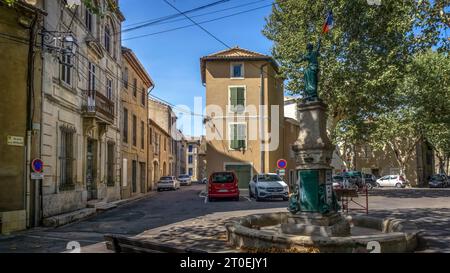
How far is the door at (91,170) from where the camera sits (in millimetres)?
19281

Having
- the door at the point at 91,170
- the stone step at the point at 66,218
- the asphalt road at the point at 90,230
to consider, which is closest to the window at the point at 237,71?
the door at the point at 91,170

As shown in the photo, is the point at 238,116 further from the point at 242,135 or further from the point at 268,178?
the point at 268,178

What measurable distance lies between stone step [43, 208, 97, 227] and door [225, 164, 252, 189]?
15.9m

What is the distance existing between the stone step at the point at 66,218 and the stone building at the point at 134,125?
28.0 feet

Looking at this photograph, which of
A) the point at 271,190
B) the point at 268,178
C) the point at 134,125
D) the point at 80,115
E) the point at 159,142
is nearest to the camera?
the point at 80,115

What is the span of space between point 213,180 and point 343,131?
38.3 feet

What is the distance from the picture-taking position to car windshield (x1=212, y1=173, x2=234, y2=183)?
75.3 ft

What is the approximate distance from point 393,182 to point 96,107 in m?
35.0

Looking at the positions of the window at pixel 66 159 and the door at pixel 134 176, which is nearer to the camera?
the window at pixel 66 159

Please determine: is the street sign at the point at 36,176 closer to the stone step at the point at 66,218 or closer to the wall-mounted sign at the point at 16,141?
the wall-mounted sign at the point at 16,141

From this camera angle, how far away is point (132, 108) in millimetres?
28703

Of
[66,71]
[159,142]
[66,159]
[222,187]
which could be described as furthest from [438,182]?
[66,71]

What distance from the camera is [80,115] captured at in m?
17.9
